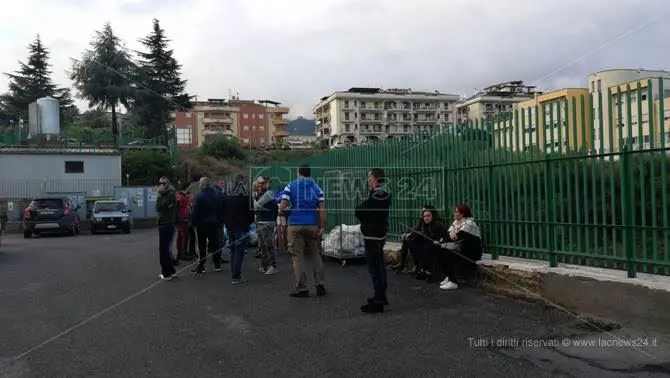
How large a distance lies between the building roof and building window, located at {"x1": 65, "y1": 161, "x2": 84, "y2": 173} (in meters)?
0.62

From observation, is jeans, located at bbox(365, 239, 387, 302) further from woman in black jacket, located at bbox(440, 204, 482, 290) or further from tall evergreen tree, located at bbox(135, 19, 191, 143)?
tall evergreen tree, located at bbox(135, 19, 191, 143)

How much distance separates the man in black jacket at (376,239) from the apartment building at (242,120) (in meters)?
107

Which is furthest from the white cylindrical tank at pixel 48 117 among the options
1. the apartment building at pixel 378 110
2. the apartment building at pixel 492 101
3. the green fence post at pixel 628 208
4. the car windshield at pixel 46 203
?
the apartment building at pixel 378 110

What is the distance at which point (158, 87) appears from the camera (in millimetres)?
62781

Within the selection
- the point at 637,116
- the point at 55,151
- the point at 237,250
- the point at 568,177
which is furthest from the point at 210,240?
the point at 55,151

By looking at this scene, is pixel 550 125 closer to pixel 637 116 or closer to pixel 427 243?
pixel 637 116

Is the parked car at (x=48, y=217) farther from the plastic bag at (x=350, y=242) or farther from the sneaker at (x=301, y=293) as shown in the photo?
the sneaker at (x=301, y=293)

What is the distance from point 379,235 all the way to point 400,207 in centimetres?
425

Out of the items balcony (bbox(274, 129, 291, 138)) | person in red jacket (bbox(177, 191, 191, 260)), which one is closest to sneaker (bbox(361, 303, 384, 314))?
person in red jacket (bbox(177, 191, 191, 260))

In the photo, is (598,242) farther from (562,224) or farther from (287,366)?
(287,366)

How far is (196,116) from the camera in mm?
113750

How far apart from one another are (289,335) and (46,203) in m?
21.7

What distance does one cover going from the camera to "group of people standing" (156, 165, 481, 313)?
7484mm

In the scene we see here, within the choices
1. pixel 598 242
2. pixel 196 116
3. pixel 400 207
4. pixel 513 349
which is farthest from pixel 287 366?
pixel 196 116
